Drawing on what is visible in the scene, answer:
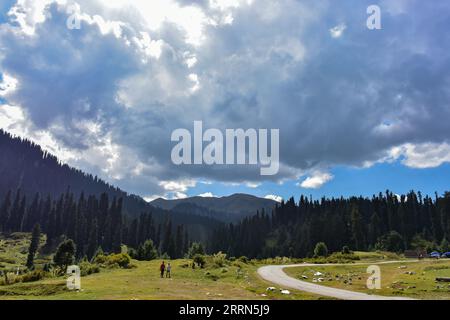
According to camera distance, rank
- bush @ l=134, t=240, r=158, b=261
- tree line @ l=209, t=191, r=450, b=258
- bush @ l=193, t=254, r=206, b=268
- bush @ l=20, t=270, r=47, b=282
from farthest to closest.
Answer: tree line @ l=209, t=191, r=450, b=258 → bush @ l=134, t=240, r=158, b=261 → bush @ l=193, t=254, r=206, b=268 → bush @ l=20, t=270, r=47, b=282

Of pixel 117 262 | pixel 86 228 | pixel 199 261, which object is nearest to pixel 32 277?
pixel 117 262

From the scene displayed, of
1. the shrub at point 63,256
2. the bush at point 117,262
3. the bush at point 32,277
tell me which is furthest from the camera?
the shrub at point 63,256

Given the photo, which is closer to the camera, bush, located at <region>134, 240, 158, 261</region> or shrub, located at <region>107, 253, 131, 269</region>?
shrub, located at <region>107, 253, 131, 269</region>

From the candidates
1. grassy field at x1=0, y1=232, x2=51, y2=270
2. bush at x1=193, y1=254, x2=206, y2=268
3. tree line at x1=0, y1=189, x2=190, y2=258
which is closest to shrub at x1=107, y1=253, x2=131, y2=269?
bush at x1=193, y1=254, x2=206, y2=268

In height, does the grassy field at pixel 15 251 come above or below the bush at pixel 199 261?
below

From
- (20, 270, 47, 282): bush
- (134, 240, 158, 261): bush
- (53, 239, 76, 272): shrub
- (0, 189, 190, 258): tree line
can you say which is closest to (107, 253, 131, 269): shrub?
(53, 239, 76, 272): shrub

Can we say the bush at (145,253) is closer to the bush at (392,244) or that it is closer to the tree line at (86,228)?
the tree line at (86,228)

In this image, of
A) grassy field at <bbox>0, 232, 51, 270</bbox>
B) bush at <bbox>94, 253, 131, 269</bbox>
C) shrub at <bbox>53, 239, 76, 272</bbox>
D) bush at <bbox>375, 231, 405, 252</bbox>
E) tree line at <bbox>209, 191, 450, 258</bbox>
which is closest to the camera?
bush at <bbox>94, 253, 131, 269</bbox>

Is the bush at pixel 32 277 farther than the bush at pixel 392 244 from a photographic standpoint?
No

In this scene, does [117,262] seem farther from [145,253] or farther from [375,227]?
[375,227]

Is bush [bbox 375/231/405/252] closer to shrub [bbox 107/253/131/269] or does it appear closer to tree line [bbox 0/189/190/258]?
tree line [bbox 0/189/190/258]

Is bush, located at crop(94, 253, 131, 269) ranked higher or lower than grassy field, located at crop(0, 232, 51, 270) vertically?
higher

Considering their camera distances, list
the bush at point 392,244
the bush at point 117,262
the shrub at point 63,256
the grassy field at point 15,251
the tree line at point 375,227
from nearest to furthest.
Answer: the bush at point 117,262 < the shrub at point 63,256 < the grassy field at point 15,251 < the bush at point 392,244 < the tree line at point 375,227

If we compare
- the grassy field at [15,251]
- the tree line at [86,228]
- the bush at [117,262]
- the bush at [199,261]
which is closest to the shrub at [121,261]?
the bush at [117,262]
